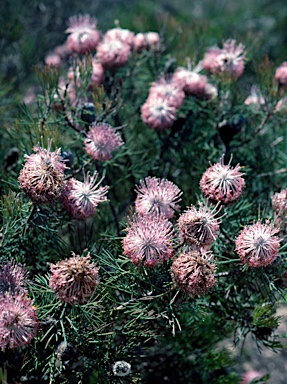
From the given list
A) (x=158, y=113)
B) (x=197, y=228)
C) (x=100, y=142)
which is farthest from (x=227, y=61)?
(x=197, y=228)

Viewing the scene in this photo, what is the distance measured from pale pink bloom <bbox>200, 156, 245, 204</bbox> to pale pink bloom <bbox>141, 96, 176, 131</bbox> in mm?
231

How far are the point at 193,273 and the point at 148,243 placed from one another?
Result: 0.25 ft

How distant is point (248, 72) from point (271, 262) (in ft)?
4.56

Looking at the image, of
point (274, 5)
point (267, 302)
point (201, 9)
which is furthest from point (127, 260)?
point (201, 9)

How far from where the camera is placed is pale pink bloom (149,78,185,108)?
0.98 meters

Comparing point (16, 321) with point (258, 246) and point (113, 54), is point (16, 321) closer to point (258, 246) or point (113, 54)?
point (258, 246)

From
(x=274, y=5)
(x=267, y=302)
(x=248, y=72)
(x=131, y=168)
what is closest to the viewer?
(x=267, y=302)

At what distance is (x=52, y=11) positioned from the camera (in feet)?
6.70

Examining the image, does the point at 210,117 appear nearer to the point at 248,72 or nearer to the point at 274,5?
the point at 248,72

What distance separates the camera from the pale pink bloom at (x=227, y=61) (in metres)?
1.06

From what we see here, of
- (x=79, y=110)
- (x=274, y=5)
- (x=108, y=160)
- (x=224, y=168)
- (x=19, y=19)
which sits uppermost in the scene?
(x=274, y=5)

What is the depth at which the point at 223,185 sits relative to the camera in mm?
761

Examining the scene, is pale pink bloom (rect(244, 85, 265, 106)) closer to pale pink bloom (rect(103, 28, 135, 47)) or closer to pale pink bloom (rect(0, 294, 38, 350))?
pale pink bloom (rect(103, 28, 135, 47))

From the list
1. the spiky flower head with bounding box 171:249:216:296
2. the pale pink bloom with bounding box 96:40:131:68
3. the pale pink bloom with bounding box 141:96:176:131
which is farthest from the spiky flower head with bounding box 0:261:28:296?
the pale pink bloom with bounding box 96:40:131:68
